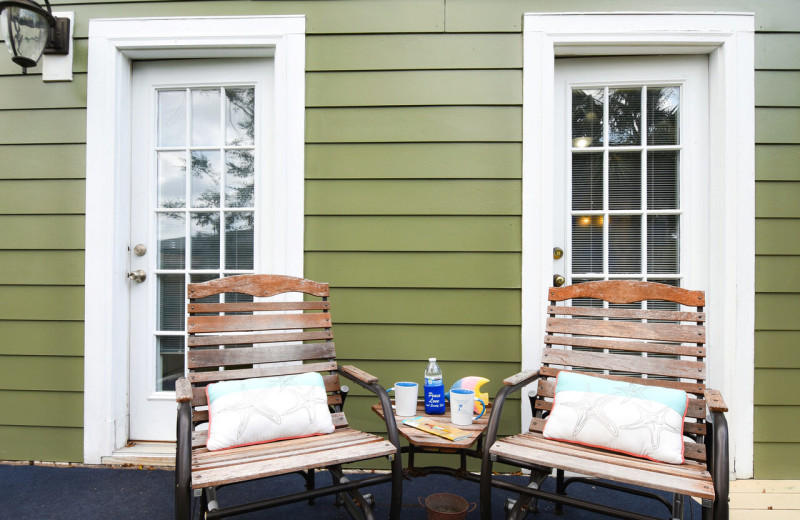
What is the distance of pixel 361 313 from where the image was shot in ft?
7.64

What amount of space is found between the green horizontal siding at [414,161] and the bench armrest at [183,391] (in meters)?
1.12

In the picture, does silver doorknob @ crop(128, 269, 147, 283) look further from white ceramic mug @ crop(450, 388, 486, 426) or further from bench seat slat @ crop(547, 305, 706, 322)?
bench seat slat @ crop(547, 305, 706, 322)

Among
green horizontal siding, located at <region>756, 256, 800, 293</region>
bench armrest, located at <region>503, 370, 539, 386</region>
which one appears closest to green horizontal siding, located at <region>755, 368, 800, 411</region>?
green horizontal siding, located at <region>756, 256, 800, 293</region>

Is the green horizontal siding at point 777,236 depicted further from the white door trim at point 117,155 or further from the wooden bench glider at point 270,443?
the white door trim at point 117,155

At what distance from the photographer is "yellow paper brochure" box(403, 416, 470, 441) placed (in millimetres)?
1690

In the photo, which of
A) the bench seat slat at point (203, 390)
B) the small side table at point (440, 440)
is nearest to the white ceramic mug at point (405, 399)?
the small side table at point (440, 440)

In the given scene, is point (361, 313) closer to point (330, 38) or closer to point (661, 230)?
point (330, 38)

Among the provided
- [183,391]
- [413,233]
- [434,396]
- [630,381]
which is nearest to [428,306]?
[413,233]

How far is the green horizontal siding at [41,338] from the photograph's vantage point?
7.77ft

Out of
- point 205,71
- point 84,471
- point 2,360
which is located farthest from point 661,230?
point 2,360

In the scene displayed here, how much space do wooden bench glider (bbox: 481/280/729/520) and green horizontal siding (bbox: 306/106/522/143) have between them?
86 cm

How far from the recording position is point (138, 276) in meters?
2.44

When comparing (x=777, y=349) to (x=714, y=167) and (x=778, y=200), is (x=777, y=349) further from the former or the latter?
(x=714, y=167)

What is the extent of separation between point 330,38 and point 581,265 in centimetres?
169
